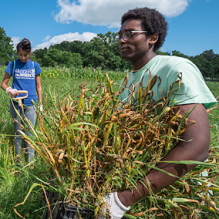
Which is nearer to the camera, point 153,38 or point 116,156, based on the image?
point 116,156

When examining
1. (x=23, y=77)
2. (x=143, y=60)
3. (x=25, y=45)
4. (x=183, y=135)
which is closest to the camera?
(x=183, y=135)

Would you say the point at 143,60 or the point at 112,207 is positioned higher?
the point at 143,60

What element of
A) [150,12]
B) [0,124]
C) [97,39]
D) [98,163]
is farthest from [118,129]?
[97,39]

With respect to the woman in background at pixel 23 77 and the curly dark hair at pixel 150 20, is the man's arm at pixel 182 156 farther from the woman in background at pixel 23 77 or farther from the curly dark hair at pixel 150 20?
the woman in background at pixel 23 77

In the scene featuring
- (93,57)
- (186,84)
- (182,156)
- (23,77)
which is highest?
(93,57)

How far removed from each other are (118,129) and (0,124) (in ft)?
11.7

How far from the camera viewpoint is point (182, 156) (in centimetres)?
90

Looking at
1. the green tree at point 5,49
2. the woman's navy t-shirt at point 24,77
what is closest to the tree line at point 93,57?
the green tree at point 5,49

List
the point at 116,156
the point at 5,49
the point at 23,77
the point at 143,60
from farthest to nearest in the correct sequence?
the point at 5,49 < the point at 23,77 < the point at 143,60 < the point at 116,156

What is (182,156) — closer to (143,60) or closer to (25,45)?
(143,60)

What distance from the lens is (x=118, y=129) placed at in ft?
3.01

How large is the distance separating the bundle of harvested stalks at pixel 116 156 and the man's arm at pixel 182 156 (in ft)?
0.11

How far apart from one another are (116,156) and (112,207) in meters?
0.25

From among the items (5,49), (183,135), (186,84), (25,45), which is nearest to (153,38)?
(186,84)
